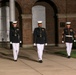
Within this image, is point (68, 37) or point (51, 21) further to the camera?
point (51, 21)

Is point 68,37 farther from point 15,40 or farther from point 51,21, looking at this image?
point 51,21

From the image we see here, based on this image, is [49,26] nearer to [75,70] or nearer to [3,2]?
[3,2]

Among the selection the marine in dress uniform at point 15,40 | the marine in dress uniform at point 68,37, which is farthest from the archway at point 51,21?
the marine in dress uniform at point 15,40

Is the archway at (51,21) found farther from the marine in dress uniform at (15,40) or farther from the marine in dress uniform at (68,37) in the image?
the marine in dress uniform at (15,40)

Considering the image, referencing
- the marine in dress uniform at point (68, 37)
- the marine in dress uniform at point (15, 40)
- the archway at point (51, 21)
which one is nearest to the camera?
the marine in dress uniform at point (15, 40)

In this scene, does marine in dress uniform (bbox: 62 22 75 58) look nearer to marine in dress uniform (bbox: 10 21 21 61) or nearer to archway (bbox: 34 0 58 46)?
marine in dress uniform (bbox: 10 21 21 61)

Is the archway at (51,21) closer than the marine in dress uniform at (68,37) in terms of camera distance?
No

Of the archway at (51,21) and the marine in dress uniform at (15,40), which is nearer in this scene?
the marine in dress uniform at (15,40)

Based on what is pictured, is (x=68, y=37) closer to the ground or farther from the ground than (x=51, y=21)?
closer to the ground

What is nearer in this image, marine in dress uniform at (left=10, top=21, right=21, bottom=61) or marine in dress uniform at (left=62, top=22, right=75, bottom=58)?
marine in dress uniform at (left=10, top=21, right=21, bottom=61)

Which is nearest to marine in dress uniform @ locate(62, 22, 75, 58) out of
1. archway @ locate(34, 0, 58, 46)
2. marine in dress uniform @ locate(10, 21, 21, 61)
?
marine in dress uniform @ locate(10, 21, 21, 61)

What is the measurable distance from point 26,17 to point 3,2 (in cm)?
247

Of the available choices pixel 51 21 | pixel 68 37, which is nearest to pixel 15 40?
pixel 68 37

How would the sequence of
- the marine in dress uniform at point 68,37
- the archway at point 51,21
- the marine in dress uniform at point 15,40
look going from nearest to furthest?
1. the marine in dress uniform at point 15,40
2. the marine in dress uniform at point 68,37
3. the archway at point 51,21
